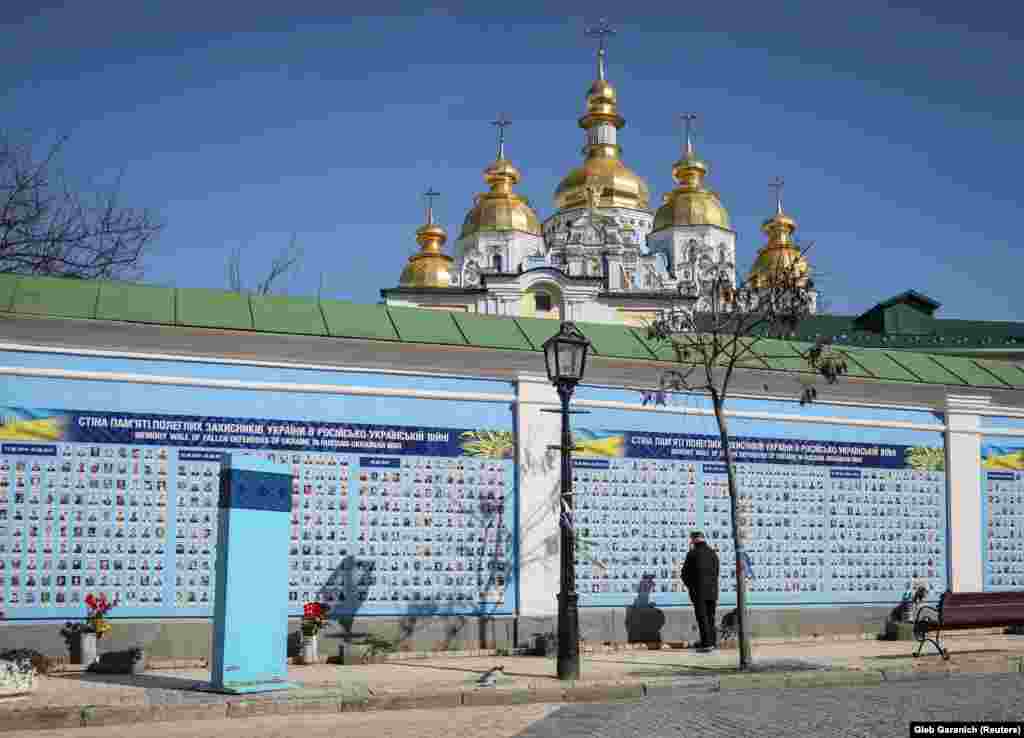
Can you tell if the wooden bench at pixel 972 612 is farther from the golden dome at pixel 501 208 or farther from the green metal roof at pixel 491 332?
the golden dome at pixel 501 208

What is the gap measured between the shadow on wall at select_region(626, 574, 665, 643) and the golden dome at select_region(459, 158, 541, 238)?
54.3 metres

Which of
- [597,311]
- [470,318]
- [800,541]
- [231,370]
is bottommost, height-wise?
[800,541]

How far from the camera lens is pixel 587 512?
16.0 metres

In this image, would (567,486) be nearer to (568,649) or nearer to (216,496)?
(568,649)

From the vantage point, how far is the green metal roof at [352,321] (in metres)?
14.0

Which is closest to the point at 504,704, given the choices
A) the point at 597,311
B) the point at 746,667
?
the point at 746,667

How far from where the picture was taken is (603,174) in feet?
237

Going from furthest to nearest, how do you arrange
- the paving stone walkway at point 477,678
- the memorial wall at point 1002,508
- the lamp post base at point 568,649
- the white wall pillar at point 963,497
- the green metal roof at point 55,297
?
the memorial wall at point 1002,508 → the white wall pillar at point 963,497 → the green metal roof at point 55,297 → the lamp post base at point 568,649 → the paving stone walkway at point 477,678

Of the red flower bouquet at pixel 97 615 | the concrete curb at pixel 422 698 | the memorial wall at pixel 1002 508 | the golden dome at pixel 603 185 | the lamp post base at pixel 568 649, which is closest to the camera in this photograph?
the concrete curb at pixel 422 698

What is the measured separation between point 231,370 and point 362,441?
5.86 ft

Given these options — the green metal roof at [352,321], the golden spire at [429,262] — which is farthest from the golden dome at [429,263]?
the green metal roof at [352,321]

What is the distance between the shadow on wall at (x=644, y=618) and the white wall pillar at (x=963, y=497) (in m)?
5.02

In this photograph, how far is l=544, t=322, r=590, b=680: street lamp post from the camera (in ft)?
39.9

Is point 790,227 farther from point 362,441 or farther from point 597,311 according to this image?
point 362,441
